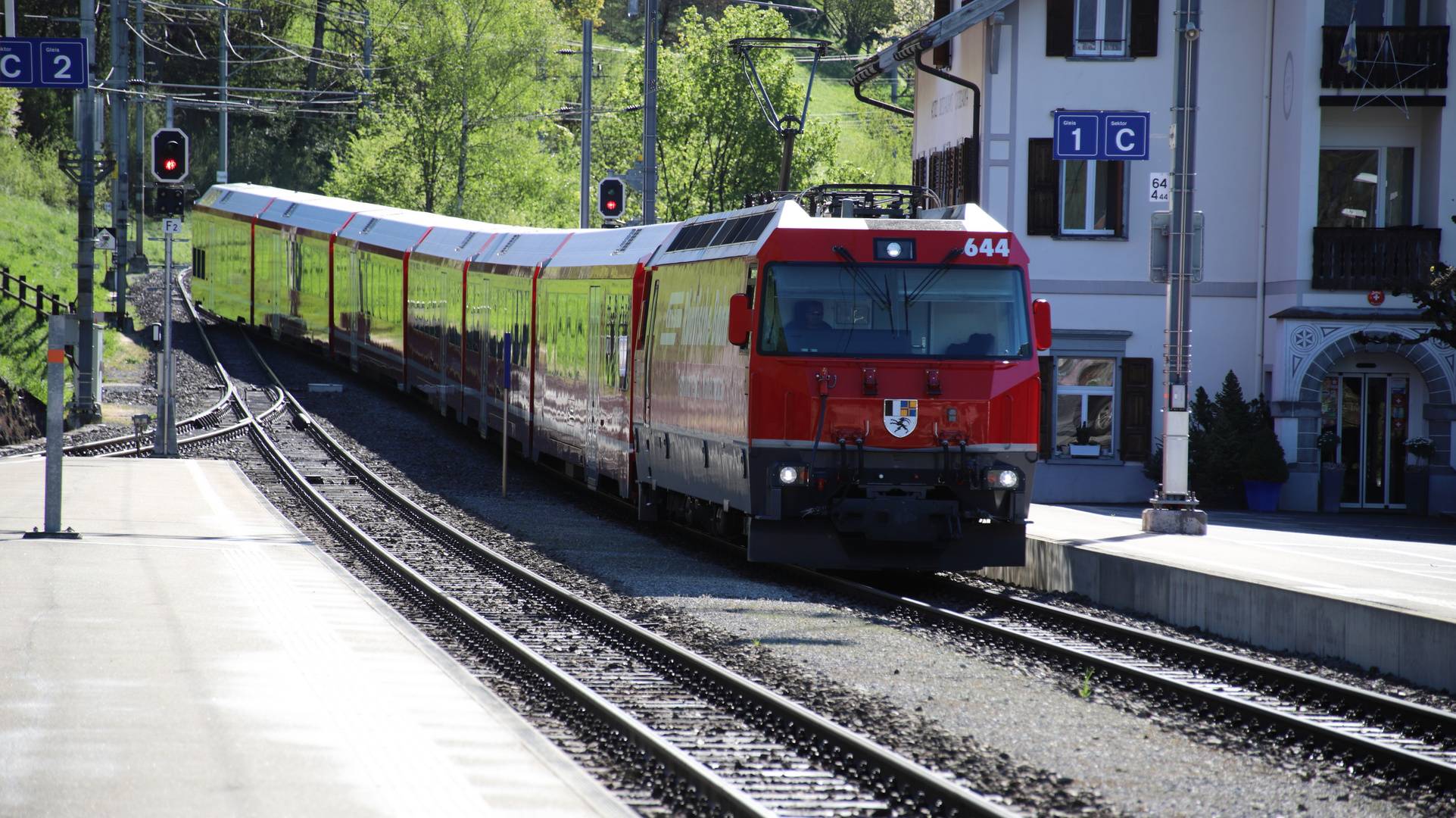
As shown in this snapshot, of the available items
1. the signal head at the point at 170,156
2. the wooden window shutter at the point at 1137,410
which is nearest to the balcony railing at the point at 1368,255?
the wooden window shutter at the point at 1137,410

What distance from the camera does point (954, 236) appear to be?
13133 millimetres

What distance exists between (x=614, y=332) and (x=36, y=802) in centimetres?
1241

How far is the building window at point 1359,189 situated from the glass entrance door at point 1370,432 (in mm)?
2702

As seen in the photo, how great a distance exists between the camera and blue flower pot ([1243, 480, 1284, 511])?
82.4 ft

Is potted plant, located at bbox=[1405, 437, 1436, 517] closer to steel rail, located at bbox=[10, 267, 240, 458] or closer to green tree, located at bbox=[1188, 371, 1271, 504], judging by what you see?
green tree, located at bbox=[1188, 371, 1271, 504]

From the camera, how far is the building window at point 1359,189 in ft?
86.3

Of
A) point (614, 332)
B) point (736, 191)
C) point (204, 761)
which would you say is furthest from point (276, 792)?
point (736, 191)

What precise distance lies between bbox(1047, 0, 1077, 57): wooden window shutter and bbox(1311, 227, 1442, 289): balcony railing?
5.20 m

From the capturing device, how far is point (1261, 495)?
2517cm

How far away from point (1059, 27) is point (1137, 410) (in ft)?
21.7

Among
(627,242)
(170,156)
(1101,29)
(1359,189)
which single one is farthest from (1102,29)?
(170,156)

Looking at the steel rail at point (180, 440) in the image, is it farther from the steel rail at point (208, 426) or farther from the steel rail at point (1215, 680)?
the steel rail at point (1215, 680)

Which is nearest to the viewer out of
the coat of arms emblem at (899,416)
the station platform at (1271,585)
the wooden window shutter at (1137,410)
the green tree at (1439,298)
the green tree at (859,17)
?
the station platform at (1271,585)

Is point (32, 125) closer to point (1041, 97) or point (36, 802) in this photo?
point (1041, 97)
